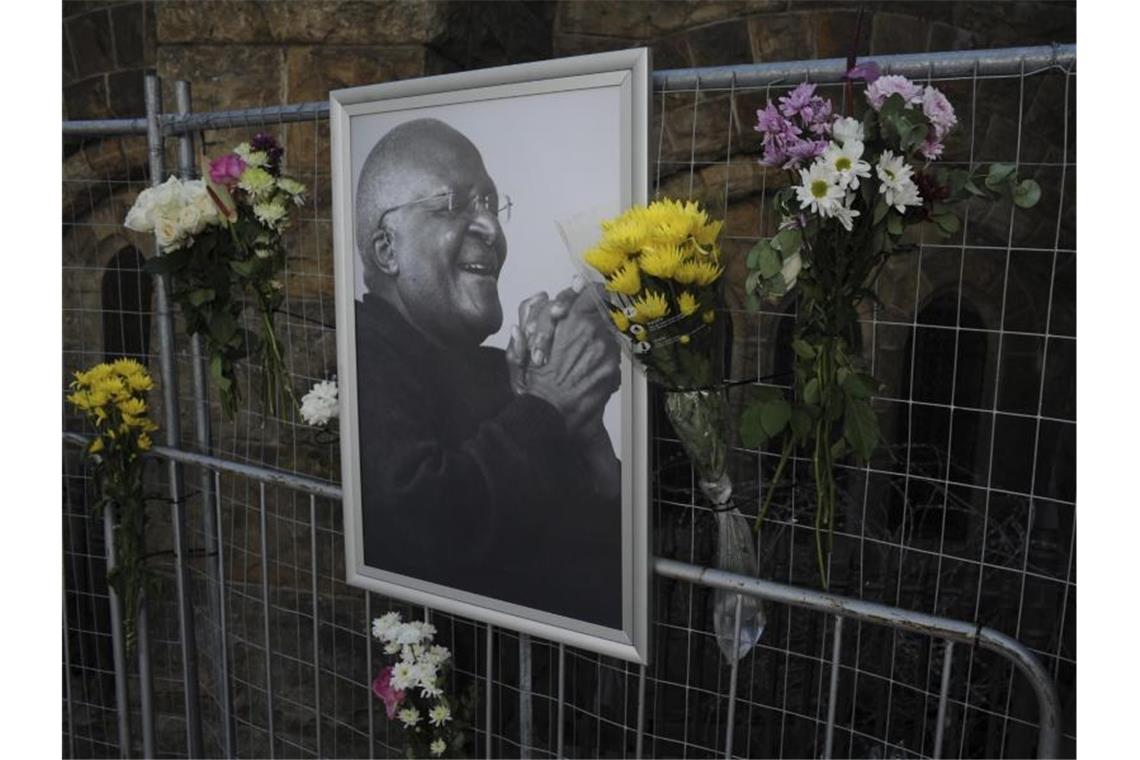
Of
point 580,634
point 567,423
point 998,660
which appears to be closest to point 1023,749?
point 998,660

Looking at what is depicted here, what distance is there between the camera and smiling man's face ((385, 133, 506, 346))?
2.11m

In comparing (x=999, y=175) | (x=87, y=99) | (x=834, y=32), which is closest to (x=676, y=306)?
(x=999, y=175)

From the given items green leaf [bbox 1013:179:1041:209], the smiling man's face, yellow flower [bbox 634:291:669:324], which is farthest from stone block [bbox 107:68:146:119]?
green leaf [bbox 1013:179:1041:209]

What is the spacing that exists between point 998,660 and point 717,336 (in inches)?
81.6

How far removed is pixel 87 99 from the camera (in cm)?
412

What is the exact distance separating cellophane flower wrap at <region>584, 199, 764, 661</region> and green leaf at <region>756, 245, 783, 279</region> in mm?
110

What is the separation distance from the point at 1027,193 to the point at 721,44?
2.18 meters

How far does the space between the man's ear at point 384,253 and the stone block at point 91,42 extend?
8.33ft

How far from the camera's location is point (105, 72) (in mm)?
4086

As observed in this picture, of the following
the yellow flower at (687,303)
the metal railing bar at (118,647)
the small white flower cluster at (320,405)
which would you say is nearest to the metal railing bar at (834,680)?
the yellow flower at (687,303)

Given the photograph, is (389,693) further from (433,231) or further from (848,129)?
(848,129)

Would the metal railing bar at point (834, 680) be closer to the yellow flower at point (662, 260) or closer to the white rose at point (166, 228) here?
the yellow flower at point (662, 260)

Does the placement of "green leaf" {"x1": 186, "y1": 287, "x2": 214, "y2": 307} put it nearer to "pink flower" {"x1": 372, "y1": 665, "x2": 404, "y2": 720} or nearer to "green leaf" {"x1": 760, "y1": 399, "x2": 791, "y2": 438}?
"pink flower" {"x1": 372, "y1": 665, "x2": 404, "y2": 720}

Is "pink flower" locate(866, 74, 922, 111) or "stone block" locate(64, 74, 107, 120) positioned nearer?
"pink flower" locate(866, 74, 922, 111)
